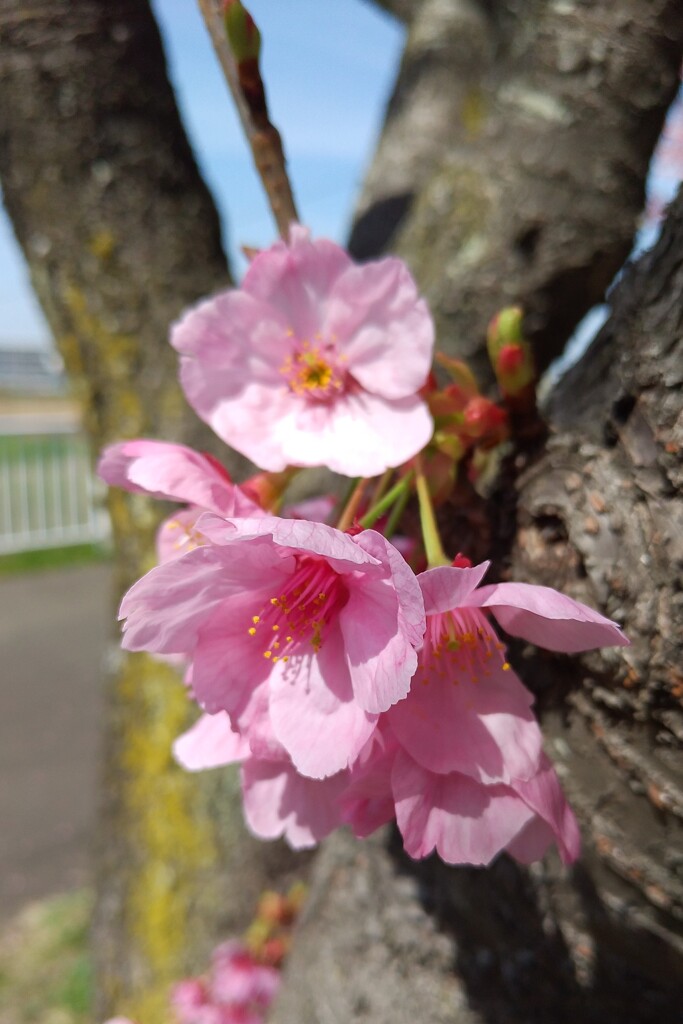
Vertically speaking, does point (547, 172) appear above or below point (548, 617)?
above

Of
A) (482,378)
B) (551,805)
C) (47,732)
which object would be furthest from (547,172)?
(47,732)

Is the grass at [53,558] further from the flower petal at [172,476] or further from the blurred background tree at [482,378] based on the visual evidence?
the flower petal at [172,476]

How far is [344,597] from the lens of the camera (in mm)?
724

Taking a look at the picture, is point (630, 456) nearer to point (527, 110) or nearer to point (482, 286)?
point (482, 286)

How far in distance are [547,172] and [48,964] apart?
11.1 feet

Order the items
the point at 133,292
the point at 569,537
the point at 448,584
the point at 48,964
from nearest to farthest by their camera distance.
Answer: the point at 448,584 → the point at 569,537 → the point at 133,292 → the point at 48,964

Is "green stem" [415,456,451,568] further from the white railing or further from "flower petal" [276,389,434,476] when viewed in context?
the white railing

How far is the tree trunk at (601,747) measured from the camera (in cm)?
74

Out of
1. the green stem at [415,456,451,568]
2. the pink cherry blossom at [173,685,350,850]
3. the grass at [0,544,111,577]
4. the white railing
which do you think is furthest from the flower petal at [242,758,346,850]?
the white railing

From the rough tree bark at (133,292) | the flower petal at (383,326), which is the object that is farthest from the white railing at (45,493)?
the flower petal at (383,326)

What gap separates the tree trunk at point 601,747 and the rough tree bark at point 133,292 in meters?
0.70

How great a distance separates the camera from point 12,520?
8.05 metres

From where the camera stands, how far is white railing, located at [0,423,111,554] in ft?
26.5

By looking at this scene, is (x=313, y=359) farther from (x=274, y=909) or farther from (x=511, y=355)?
(x=274, y=909)
